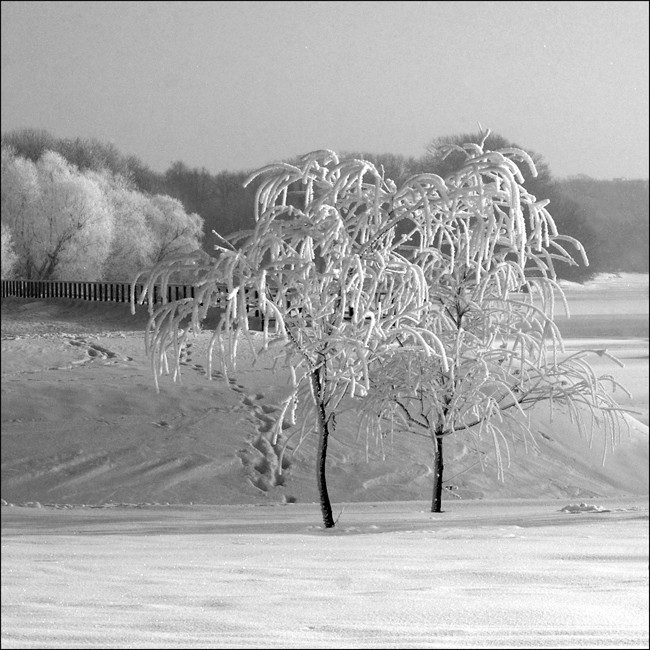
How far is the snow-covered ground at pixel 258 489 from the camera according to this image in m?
1.57

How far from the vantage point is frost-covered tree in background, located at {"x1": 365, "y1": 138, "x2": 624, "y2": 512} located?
210 cm

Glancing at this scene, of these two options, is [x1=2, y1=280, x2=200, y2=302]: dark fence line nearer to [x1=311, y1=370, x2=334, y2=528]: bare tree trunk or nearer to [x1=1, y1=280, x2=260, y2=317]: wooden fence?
[x1=1, y1=280, x2=260, y2=317]: wooden fence

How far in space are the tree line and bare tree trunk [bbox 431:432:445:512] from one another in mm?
554

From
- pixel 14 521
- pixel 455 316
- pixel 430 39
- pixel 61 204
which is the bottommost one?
pixel 14 521

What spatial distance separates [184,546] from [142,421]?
0.48 m

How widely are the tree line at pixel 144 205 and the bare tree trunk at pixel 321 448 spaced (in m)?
0.42

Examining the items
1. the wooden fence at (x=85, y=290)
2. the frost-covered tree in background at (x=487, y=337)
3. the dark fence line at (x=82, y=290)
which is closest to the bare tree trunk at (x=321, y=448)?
the frost-covered tree in background at (x=487, y=337)

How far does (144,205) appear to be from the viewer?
2.25 metres

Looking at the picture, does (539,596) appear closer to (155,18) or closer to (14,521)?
(14,521)

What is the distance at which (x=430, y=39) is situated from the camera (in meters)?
2.46

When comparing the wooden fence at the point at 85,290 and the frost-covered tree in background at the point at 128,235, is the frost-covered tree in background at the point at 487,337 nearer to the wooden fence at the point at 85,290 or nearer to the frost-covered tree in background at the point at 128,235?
the wooden fence at the point at 85,290

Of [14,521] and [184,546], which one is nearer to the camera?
[184,546]

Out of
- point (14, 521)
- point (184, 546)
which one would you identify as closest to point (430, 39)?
point (184, 546)

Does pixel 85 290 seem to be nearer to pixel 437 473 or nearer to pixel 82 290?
pixel 82 290
